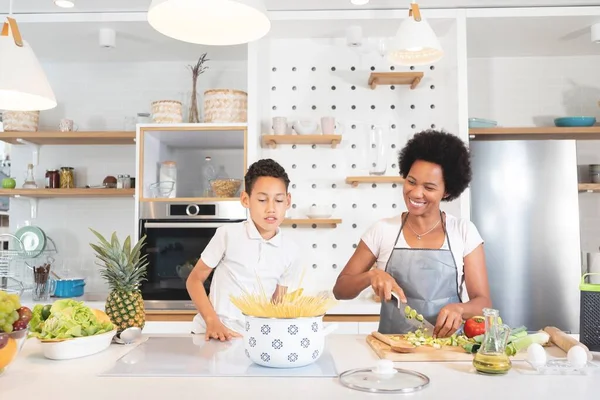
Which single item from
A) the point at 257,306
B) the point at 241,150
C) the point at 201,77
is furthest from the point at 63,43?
the point at 257,306

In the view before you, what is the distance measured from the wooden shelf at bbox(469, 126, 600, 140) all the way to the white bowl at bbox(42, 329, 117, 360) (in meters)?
2.85

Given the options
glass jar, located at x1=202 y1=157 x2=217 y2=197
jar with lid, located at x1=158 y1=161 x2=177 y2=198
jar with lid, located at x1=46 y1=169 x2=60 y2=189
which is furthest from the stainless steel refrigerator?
jar with lid, located at x1=46 y1=169 x2=60 y2=189

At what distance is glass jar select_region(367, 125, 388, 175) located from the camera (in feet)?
12.0

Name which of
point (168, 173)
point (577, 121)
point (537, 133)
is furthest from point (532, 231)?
point (168, 173)

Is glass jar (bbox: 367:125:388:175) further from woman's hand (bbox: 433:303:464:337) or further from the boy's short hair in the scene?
woman's hand (bbox: 433:303:464:337)

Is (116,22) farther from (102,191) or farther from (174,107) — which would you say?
(102,191)

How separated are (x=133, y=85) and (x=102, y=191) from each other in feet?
2.89

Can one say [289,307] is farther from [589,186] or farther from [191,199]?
[589,186]

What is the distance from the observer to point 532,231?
3410 millimetres

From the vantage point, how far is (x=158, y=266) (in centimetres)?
347

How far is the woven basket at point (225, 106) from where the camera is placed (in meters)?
3.50

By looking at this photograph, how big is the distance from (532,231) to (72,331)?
2757mm

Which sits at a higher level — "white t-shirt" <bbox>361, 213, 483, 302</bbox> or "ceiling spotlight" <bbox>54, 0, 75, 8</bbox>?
"ceiling spotlight" <bbox>54, 0, 75, 8</bbox>

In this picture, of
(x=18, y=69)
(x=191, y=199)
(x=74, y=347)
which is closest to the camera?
(x=74, y=347)
